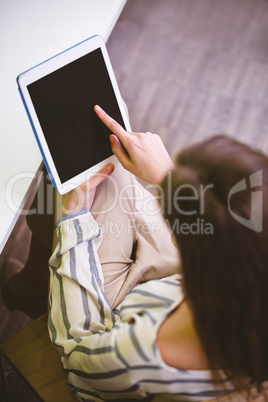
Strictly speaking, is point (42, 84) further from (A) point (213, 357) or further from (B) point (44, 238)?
(A) point (213, 357)

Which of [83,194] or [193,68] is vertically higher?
[193,68]

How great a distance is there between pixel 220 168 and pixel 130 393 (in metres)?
0.40

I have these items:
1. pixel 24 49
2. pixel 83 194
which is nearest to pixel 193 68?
pixel 24 49

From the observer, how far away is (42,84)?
Result: 717 mm

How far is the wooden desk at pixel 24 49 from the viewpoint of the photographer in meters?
0.79

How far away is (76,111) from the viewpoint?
2.58ft

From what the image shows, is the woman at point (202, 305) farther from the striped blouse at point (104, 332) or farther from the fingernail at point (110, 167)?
the fingernail at point (110, 167)

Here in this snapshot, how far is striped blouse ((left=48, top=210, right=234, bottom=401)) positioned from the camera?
593 mm

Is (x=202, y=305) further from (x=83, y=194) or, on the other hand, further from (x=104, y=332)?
(x=83, y=194)

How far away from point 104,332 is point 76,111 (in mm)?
439

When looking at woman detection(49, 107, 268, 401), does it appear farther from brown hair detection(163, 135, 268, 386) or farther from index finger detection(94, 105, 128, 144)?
index finger detection(94, 105, 128, 144)

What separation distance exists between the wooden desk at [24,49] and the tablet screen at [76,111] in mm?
82

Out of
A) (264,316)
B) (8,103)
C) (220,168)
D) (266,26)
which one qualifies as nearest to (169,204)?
(220,168)

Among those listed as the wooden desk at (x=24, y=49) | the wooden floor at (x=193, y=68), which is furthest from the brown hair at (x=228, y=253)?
the wooden floor at (x=193, y=68)
